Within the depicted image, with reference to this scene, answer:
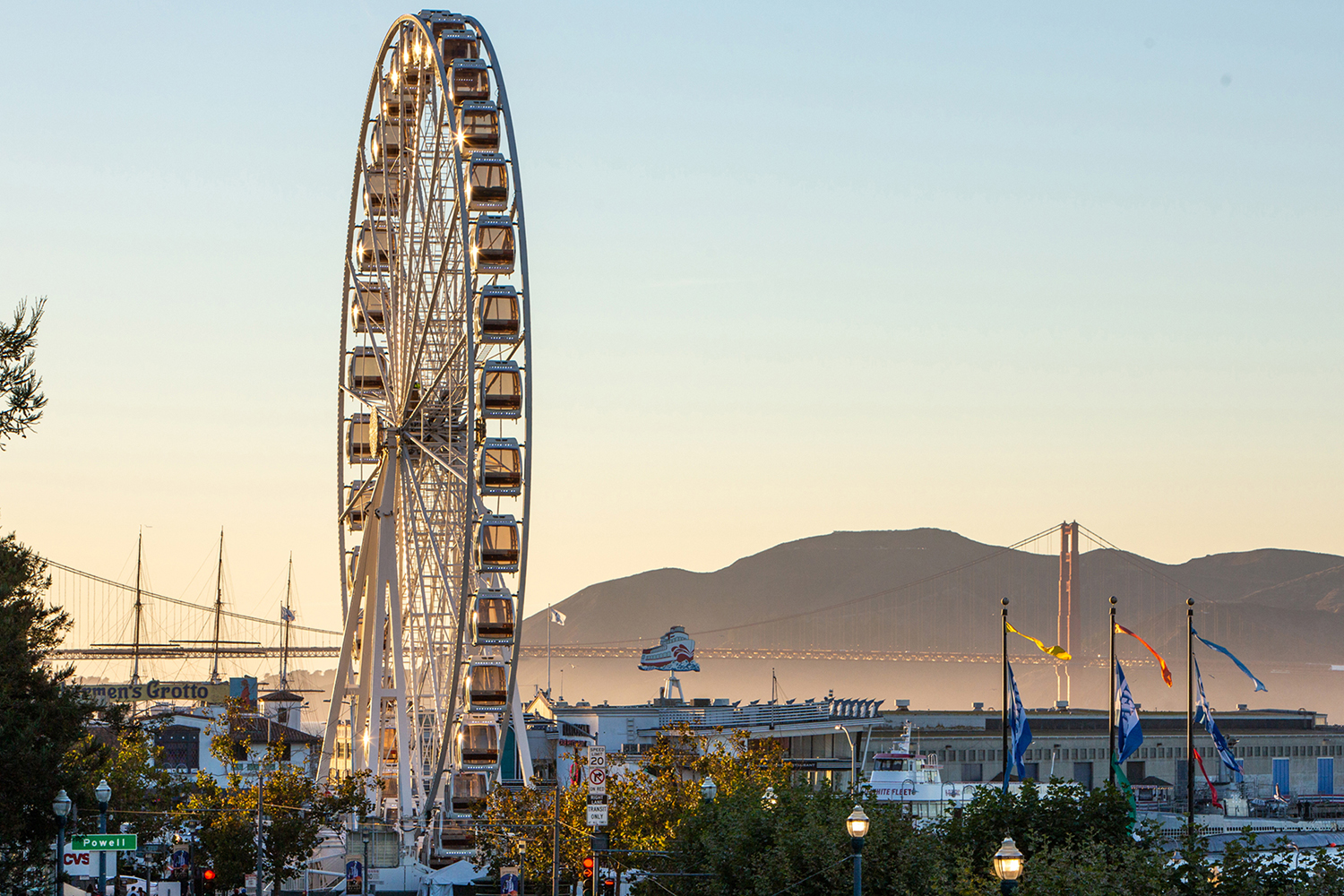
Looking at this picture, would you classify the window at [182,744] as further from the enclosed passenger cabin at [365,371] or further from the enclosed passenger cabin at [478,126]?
the enclosed passenger cabin at [478,126]

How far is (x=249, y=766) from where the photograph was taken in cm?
7400

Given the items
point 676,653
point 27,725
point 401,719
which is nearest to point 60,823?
point 27,725

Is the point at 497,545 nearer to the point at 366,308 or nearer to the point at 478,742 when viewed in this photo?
the point at 478,742

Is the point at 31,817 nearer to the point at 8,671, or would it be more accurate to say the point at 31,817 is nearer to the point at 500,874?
the point at 8,671

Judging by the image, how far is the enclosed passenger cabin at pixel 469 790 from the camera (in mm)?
64125

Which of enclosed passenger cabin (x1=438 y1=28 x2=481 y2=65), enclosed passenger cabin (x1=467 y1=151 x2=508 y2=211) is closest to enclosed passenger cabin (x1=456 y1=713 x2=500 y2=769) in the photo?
enclosed passenger cabin (x1=467 y1=151 x2=508 y2=211)

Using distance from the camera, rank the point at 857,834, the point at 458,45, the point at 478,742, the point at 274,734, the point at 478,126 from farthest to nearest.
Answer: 1. the point at 274,734
2. the point at 458,45
3. the point at 478,126
4. the point at 478,742
5. the point at 857,834

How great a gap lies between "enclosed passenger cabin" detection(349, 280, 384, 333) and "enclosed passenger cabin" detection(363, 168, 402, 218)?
2.87 m

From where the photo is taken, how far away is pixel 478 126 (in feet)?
214

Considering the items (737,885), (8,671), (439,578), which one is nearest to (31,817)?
(8,671)

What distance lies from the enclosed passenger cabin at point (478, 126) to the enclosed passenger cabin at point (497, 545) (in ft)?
41.4

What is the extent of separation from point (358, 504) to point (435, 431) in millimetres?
7040

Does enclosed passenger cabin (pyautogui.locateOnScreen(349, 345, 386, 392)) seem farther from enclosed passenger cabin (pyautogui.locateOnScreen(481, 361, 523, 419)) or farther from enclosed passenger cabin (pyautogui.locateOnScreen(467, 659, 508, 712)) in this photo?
enclosed passenger cabin (pyautogui.locateOnScreen(467, 659, 508, 712))

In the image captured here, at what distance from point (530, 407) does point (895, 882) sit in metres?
29.0
